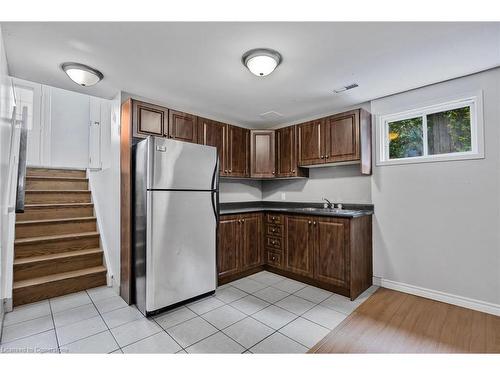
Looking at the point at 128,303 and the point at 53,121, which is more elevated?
the point at 53,121

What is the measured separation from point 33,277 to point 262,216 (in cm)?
285

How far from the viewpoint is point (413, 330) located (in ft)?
6.96

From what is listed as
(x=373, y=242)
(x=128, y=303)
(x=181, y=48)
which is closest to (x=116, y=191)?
(x=128, y=303)

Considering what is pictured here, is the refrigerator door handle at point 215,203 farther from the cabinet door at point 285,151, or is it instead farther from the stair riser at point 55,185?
the stair riser at point 55,185

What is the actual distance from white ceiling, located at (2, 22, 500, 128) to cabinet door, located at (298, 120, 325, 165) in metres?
0.44

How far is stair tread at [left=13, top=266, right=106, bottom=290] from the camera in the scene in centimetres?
261

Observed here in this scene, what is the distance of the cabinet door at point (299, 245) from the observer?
10.1 feet

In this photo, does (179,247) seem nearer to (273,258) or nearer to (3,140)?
(273,258)

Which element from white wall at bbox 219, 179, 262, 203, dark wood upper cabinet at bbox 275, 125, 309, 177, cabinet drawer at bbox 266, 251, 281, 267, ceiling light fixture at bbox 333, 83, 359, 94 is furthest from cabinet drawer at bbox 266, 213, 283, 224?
ceiling light fixture at bbox 333, 83, 359, 94

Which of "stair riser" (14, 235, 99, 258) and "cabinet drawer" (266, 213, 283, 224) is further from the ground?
"cabinet drawer" (266, 213, 283, 224)

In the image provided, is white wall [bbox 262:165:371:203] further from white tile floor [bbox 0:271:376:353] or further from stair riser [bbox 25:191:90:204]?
stair riser [bbox 25:191:90:204]

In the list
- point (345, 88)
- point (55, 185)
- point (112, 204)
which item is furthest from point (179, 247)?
point (55, 185)

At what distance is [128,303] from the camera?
8.48 ft
